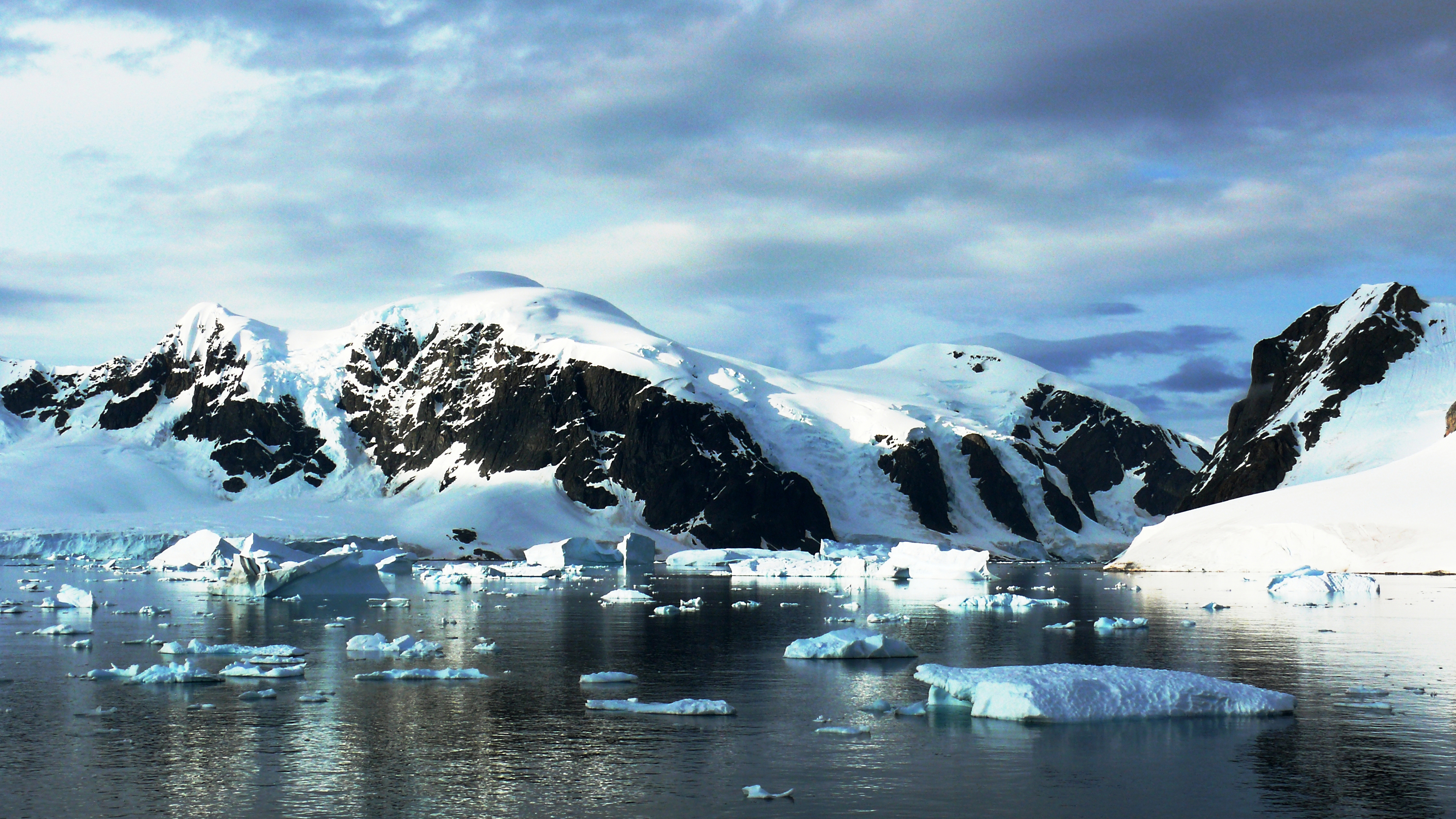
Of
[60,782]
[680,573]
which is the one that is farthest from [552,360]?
[60,782]

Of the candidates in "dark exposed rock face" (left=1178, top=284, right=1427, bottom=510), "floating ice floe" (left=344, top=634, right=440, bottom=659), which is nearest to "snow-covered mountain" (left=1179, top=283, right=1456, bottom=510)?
"dark exposed rock face" (left=1178, top=284, right=1427, bottom=510)

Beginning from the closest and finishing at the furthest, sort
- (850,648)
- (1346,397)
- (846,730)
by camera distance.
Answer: (846,730) < (850,648) < (1346,397)

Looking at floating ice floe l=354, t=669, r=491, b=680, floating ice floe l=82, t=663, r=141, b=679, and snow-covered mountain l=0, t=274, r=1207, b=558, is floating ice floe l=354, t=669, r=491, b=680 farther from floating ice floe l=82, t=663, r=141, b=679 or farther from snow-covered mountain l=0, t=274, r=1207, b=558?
snow-covered mountain l=0, t=274, r=1207, b=558

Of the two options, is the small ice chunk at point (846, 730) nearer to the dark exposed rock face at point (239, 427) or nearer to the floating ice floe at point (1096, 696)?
the floating ice floe at point (1096, 696)

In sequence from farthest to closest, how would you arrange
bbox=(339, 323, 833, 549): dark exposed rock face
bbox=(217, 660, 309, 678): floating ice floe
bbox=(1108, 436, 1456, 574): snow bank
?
1. bbox=(339, 323, 833, 549): dark exposed rock face
2. bbox=(1108, 436, 1456, 574): snow bank
3. bbox=(217, 660, 309, 678): floating ice floe

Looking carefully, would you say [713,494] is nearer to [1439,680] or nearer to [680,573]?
[680,573]

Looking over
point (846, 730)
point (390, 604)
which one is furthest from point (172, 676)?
point (390, 604)

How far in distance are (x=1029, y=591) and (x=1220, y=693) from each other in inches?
2183

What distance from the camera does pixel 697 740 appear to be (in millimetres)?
22109

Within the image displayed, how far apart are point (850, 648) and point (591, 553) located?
89.1 meters

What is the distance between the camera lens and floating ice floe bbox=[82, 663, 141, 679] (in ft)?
97.2

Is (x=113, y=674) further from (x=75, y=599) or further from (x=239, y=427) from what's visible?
(x=239, y=427)

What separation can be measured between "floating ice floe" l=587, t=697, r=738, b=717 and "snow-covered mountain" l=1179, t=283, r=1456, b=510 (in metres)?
115

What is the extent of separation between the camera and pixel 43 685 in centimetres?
2848
